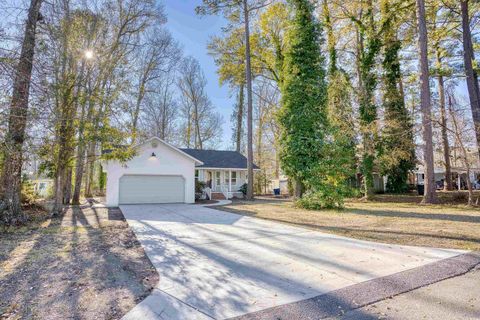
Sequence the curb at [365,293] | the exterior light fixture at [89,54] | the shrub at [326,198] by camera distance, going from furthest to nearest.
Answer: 1. the shrub at [326,198]
2. the exterior light fixture at [89,54]
3. the curb at [365,293]

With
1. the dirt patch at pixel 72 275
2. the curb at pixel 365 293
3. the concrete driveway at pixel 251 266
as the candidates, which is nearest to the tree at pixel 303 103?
the concrete driveway at pixel 251 266

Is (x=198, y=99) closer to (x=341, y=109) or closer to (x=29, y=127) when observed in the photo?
(x=341, y=109)

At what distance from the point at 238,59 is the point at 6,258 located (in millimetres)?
20144

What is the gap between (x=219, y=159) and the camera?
989 inches

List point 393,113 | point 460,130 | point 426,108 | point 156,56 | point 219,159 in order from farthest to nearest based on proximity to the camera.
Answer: point 219,159 → point 156,56 → point 393,113 → point 426,108 → point 460,130

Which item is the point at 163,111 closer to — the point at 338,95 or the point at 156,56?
the point at 156,56

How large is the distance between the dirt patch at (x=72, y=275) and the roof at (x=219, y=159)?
53.1 feet

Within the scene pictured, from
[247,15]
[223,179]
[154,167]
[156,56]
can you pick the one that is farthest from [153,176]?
[247,15]

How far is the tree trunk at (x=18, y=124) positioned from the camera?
266 inches

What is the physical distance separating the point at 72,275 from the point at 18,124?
16.0 feet

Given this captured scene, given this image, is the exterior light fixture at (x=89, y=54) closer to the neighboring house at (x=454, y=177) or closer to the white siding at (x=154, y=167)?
the white siding at (x=154, y=167)

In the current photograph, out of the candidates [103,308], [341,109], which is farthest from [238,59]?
[103,308]

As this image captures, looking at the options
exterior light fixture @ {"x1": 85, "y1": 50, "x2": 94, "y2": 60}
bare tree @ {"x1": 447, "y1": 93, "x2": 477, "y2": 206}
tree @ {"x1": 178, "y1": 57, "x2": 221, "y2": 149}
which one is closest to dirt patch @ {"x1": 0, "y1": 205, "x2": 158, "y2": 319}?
exterior light fixture @ {"x1": 85, "y1": 50, "x2": 94, "y2": 60}

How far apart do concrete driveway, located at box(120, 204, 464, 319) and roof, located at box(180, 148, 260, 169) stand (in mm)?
15661
